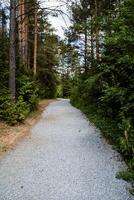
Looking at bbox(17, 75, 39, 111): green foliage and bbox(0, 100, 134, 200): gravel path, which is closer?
bbox(0, 100, 134, 200): gravel path

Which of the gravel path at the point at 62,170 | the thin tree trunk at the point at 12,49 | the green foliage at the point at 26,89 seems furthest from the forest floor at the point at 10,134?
the green foliage at the point at 26,89

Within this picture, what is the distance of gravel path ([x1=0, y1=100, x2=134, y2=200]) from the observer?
18.8 feet

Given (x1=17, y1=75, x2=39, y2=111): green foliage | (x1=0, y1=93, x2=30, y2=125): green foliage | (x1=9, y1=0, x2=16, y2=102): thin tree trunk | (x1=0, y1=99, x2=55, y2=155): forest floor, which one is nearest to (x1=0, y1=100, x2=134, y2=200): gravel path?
(x1=0, y1=99, x2=55, y2=155): forest floor

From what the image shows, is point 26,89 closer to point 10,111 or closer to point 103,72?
point 10,111

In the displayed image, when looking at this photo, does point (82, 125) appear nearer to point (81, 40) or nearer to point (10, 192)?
point (10, 192)

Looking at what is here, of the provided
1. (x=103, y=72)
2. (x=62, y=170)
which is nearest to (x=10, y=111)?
(x=103, y=72)

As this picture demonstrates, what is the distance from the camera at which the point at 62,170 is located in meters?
7.22

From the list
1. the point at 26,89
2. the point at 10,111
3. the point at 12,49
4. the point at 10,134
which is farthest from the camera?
the point at 26,89

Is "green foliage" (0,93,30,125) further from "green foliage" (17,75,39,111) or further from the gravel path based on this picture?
"green foliage" (17,75,39,111)

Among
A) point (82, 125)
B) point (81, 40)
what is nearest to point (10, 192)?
point (82, 125)

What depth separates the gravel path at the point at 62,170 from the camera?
5.72m

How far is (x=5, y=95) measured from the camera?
15.0m

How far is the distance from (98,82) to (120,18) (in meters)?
7.37

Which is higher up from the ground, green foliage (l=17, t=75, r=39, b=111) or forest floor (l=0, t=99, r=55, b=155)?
green foliage (l=17, t=75, r=39, b=111)
